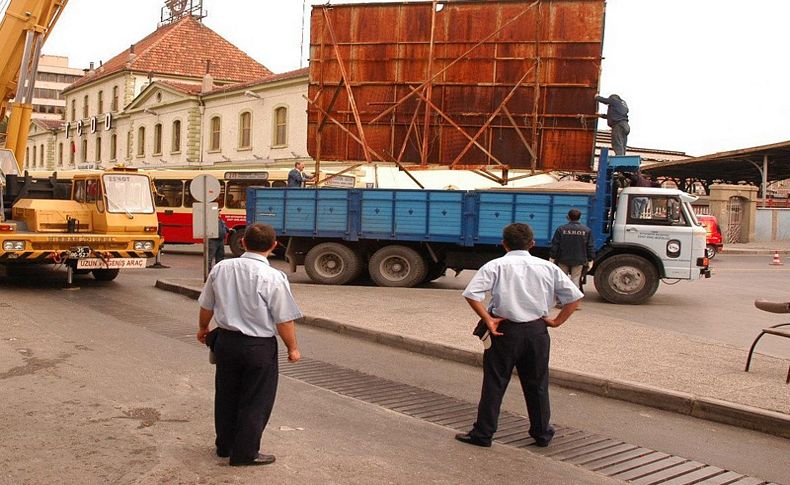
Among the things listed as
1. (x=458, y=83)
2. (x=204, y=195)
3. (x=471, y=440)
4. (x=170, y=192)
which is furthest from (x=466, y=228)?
(x=170, y=192)

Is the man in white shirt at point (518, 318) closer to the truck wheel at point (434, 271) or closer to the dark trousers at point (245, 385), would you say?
the dark trousers at point (245, 385)

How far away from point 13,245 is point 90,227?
67.2 inches

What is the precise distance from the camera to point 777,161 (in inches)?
1563

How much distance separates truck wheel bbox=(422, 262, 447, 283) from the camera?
17.5 m

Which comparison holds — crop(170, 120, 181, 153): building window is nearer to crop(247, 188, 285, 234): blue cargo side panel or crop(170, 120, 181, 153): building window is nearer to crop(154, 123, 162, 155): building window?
crop(154, 123, 162, 155): building window

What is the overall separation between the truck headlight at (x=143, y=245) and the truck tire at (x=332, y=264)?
3501 millimetres

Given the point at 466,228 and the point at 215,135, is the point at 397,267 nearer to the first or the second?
the point at 466,228

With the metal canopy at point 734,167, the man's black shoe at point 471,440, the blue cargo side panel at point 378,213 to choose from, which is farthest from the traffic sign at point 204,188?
the metal canopy at point 734,167

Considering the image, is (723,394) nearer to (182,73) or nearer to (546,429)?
(546,429)

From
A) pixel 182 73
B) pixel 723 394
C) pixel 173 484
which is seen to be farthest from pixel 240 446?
pixel 182 73

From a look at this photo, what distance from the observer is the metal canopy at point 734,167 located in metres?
36.6

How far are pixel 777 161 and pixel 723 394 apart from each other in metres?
36.7

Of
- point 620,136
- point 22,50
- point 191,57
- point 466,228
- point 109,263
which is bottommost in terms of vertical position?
point 109,263

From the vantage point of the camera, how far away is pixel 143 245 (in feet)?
49.9
